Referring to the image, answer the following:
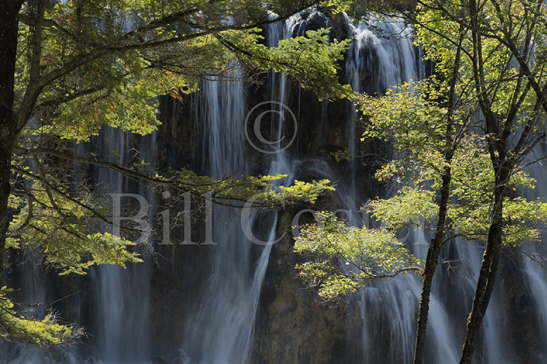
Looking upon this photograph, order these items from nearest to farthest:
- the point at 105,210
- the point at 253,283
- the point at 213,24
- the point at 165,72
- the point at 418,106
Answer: the point at 213,24
the point at 165,72
the point at 105,210
the point at 418,106
the point at 253,283

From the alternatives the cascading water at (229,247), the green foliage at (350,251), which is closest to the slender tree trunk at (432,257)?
the green foliage at (350,251)

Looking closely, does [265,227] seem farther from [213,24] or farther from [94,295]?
[213,24]

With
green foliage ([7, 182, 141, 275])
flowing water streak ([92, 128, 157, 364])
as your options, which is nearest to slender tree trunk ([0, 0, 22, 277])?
green foliage ([7, 182, 141, 275])

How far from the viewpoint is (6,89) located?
421cm

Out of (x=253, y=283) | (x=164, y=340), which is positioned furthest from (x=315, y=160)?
(x=164, y=340)

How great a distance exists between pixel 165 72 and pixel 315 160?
12674 mm

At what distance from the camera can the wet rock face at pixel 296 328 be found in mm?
13539

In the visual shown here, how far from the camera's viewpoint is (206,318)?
1653cm

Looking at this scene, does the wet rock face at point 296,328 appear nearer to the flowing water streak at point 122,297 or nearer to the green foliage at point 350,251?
the flowing water streak at point 122,297

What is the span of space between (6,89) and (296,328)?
10.7 meters

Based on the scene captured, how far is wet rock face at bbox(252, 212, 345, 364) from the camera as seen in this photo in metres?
13.5

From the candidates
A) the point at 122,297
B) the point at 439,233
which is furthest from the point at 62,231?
the point at 122,297

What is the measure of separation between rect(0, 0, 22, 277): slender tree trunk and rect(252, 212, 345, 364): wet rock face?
1010 cm

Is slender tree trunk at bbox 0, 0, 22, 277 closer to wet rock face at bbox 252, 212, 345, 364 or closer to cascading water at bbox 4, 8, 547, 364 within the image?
wet rock face at bbox 252, 212, 345, 364
